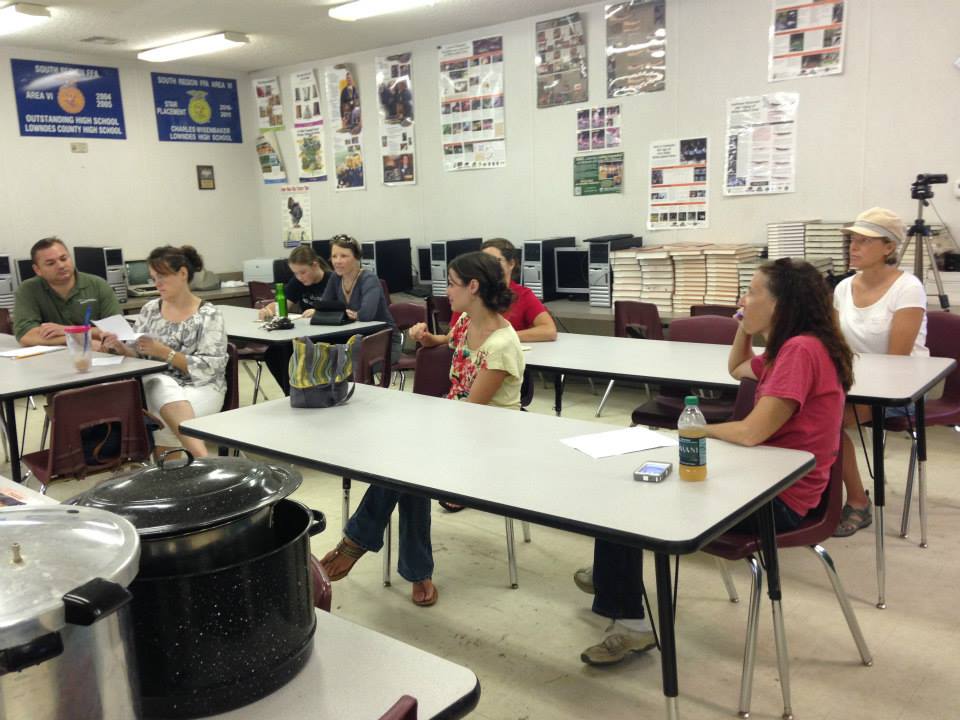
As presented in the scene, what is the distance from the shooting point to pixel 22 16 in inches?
223

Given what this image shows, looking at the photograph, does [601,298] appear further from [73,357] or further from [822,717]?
[822,717]

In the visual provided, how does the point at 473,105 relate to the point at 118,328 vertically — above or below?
above

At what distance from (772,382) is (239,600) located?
162 cm

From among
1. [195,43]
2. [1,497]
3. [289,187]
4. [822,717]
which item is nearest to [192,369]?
[1,497]

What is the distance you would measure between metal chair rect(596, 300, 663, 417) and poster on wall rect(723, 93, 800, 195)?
51.9 inches

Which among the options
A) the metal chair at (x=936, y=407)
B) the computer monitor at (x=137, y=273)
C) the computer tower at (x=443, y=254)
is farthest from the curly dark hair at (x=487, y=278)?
the computer monitor at (x=137, y=273)

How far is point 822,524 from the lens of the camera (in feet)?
7.32

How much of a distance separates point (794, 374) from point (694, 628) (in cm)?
91

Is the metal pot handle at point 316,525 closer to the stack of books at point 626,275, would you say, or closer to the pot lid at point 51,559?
the pot lid at point 51,559

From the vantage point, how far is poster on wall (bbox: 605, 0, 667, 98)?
18.6ft

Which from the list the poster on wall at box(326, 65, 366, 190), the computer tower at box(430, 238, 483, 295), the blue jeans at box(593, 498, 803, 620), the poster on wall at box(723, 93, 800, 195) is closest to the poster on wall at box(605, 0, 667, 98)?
the poster on wall at box(723, 93, 800, 195)

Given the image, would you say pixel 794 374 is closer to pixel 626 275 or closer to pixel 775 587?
pixel 775 587

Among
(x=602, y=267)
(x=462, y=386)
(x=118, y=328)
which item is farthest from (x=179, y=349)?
(x=602, y=267)

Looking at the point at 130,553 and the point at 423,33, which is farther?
the point at 423,33
